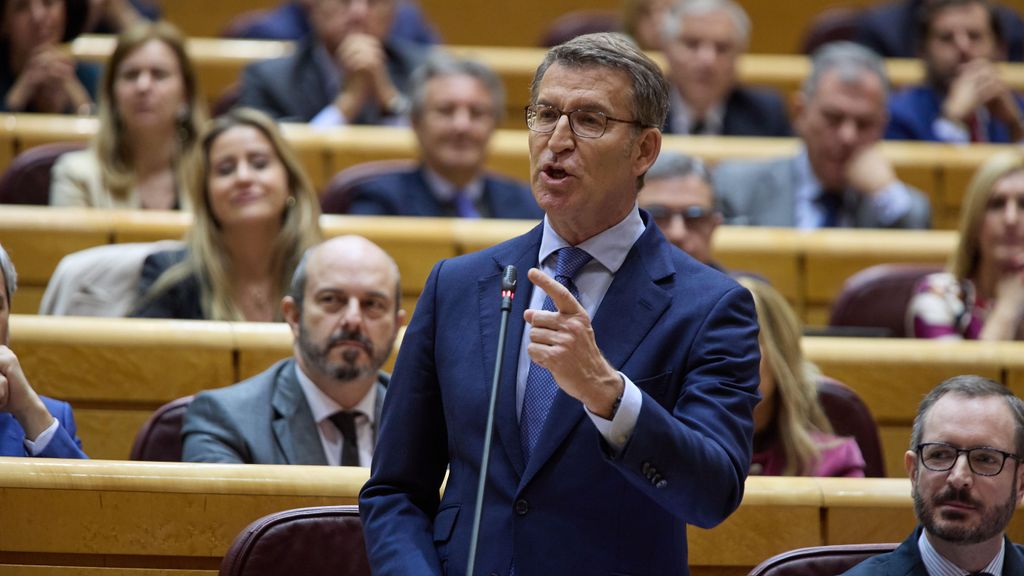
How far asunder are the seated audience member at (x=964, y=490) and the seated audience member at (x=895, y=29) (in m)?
2.42

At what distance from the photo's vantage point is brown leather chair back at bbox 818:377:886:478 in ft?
6.29

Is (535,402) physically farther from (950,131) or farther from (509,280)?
(950,131)

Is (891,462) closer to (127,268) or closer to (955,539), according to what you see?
(955,539)

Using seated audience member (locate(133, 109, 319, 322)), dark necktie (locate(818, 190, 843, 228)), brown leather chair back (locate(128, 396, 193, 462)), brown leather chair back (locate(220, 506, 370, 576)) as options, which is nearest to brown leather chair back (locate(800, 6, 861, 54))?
dark necktie (locate(818, 190, 843, 228))

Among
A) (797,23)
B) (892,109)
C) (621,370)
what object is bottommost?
(621,370)

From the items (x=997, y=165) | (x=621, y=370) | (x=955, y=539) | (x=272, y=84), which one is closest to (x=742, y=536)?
(x=955, y=539)

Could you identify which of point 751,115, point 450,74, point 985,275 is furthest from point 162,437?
point 751,115

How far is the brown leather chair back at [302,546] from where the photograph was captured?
1361mm

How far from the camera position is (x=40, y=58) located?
9.81 feet

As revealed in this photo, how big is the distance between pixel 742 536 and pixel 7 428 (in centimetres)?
78

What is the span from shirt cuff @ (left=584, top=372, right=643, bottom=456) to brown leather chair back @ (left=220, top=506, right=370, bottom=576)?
0.45 metres

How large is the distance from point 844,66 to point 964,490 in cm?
153

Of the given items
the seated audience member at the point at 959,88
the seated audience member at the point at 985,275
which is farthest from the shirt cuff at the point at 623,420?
the seated audience member at the point at 959,88

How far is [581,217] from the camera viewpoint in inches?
44.3
